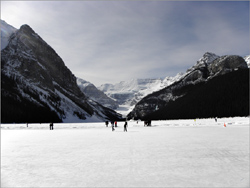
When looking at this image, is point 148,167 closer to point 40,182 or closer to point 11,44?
point 40,182

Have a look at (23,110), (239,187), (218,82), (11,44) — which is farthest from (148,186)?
(11,44)

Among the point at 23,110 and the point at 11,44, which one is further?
the point at 11,44

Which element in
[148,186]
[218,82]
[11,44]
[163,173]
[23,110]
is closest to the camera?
[148,186]

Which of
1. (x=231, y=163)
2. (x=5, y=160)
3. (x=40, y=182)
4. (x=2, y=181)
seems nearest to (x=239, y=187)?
(x=231, y=163)

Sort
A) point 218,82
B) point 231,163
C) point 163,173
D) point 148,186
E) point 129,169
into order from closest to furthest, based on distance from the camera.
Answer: point 148,186
point 163,173
point 129,169
point 231,163
point 218,82

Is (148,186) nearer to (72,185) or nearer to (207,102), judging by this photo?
(72,185)

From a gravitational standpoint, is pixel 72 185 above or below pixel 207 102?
below

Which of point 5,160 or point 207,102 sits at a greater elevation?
point 207,102

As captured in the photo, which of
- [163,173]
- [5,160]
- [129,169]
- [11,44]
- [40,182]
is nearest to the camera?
[40,182]

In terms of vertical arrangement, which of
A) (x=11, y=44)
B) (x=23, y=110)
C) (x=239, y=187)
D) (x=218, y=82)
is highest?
(x=11, y=44)
